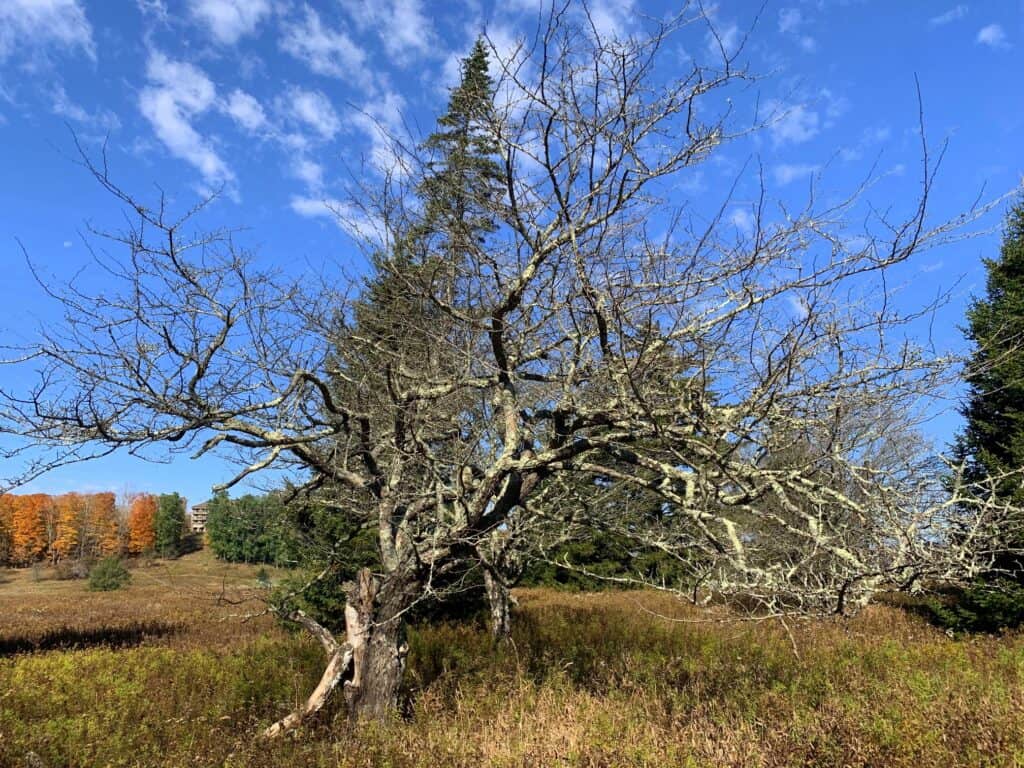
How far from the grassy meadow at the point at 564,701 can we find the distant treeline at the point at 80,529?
58608mm

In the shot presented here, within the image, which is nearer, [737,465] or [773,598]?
[773,598]

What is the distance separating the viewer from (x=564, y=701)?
233 inches

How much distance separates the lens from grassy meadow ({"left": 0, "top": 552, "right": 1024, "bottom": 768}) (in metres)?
4.37

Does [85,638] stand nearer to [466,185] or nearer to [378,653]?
[378,653]

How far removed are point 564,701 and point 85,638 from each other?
12.4 m

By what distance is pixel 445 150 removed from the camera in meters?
5.66

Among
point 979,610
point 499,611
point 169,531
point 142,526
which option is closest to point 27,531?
point 142,526

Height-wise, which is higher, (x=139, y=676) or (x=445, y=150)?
(x=445, y=150)

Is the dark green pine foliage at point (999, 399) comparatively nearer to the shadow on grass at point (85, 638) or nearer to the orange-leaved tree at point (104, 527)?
the shadow on grass at point (85, 638)

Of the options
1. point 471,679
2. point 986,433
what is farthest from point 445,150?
point 986,433

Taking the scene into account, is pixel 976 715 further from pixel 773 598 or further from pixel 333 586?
pixel 333 586

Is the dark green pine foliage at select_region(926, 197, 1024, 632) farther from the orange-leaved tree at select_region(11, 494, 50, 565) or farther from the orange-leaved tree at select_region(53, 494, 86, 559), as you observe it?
the orange-leaved tree at select_region(11, 494, 50, 565)

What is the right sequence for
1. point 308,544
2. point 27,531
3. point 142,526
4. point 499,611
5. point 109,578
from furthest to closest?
1. point 142,526
2. point 27,531
3. point 109,578
4. point 499,611
5. point 308,544

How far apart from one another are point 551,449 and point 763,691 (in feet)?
11.3
